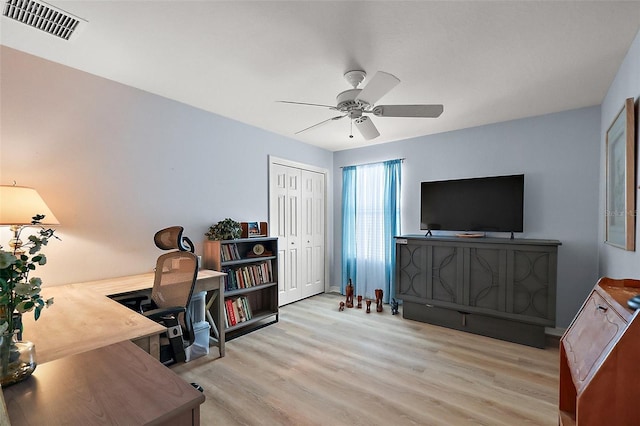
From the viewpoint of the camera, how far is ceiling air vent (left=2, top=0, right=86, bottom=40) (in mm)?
1665

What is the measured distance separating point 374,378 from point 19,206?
9.20 feet

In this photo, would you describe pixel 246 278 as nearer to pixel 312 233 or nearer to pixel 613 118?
pixel 312 233

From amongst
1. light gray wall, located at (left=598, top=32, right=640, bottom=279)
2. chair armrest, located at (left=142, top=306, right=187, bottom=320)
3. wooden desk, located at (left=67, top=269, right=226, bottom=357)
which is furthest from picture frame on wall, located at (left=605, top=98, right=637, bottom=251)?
wooden desk, located at (left=67, top=269, right=226, bottom=357)

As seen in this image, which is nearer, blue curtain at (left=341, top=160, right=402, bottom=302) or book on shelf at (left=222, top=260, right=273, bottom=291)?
book on shelf at (left=222, top=260, right=273, bottom=291)

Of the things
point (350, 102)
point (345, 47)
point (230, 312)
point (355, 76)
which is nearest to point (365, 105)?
point (350, 102)

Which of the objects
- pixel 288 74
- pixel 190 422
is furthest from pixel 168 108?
pixel 190 422

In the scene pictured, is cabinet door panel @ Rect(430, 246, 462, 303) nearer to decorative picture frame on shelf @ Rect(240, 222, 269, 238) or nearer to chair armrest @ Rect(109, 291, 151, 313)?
decorative picture frame on shelf @ Rect(240, 222, 269, 238)

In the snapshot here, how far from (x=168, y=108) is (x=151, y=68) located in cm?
66

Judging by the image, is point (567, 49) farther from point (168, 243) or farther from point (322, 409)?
point (168, 243)

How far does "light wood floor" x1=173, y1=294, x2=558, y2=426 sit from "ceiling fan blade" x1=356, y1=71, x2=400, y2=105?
2.23m

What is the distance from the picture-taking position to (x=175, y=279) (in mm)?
2143

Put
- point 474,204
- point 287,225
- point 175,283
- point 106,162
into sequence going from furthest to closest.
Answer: point 287,225, point 474,204, point 106,162, point 175,283

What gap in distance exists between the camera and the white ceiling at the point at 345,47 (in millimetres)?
1676

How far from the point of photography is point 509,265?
3.13m
